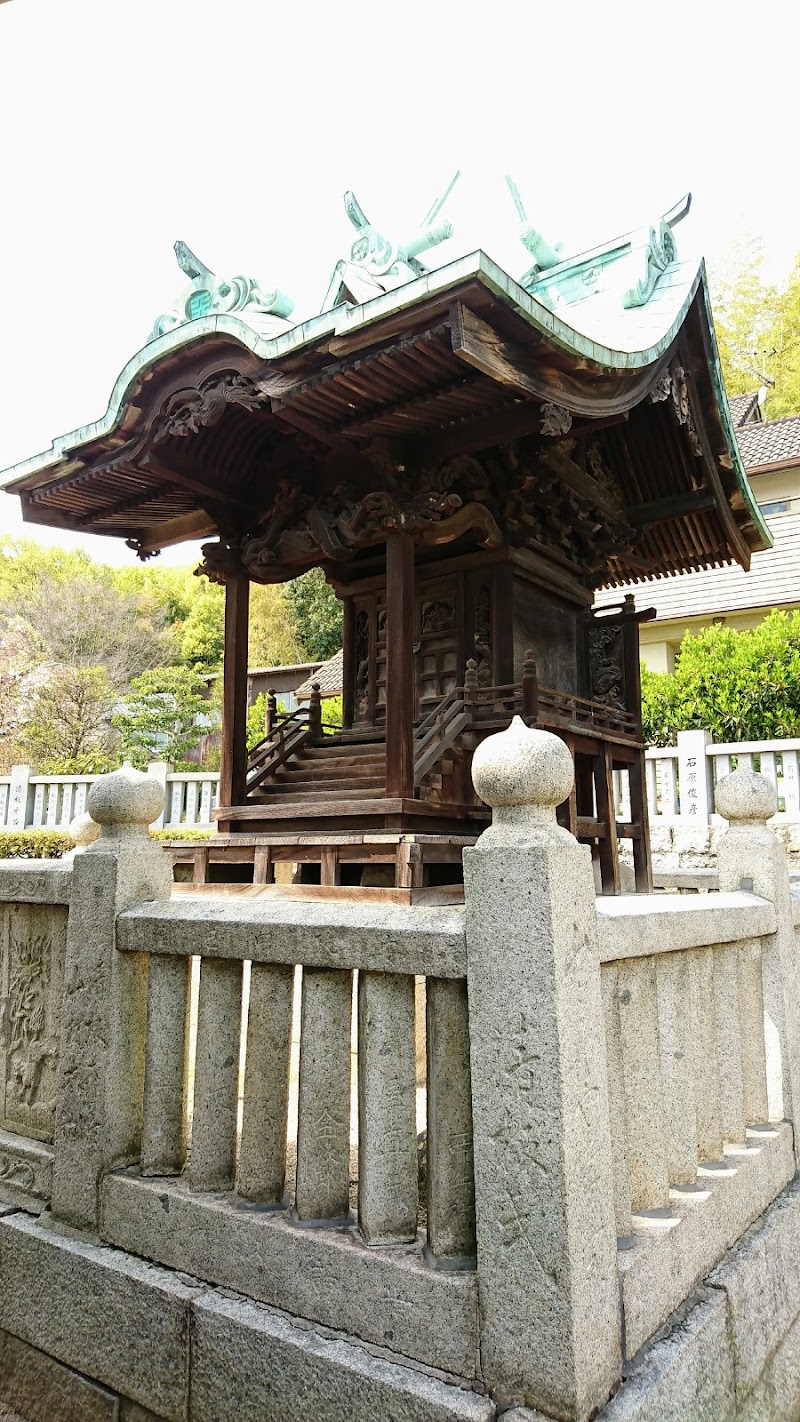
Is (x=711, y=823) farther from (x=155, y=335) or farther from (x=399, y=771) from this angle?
(x=155, y=335)

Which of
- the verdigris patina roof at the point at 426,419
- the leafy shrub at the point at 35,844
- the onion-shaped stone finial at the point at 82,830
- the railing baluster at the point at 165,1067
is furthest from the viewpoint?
the leafy shrub at the point at 35,844

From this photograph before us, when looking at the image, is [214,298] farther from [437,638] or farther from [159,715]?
[159,715]

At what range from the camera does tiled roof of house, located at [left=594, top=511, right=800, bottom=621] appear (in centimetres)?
1853

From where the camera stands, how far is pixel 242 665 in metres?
7.98

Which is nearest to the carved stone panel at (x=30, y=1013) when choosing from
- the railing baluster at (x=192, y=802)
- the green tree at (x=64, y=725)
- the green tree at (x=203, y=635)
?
the railing baluster at (x=192, y=802)

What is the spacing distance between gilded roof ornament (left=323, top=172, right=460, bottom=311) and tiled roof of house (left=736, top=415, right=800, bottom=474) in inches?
555

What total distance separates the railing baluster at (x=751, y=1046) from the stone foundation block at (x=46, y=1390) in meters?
2.39

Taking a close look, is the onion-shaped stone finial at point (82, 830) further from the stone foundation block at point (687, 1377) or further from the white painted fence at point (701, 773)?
the white painted fence at point (701, 773)

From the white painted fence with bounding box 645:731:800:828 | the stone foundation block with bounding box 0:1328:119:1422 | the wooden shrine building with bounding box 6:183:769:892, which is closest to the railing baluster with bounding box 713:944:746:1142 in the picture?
the stone foundation block with bounding box 0:1328:119:1422

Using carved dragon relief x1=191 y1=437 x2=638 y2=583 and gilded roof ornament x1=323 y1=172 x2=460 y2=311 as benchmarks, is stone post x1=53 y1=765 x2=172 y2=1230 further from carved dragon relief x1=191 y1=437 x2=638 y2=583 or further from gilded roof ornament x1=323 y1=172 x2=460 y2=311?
gilded roof ornament x1=323 y1=172 x2=460 y2=311

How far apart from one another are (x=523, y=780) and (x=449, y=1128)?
903 mm

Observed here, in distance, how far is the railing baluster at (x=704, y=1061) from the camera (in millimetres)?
2885

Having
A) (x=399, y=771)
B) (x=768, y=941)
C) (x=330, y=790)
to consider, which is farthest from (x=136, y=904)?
(x=330, y=790)

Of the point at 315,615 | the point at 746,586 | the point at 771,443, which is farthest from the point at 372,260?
the point at 315,615
